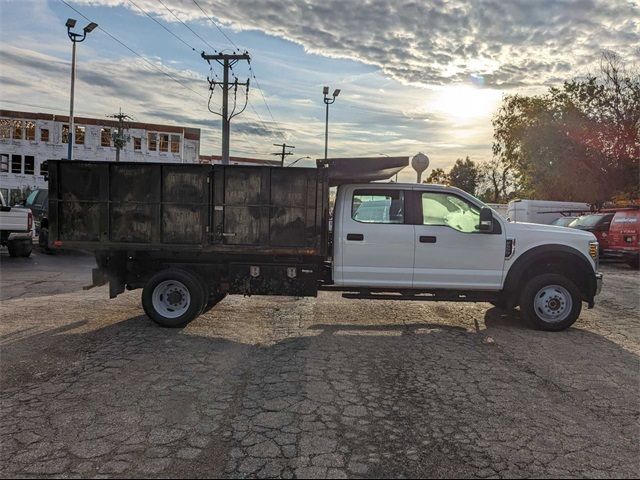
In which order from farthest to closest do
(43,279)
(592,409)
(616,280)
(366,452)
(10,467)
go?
(616,280), (43,279), (592,409), (366,452), (10,467)

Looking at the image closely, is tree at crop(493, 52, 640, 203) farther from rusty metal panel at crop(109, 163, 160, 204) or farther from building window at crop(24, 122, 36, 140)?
building window at crop(24, 122, 36, 140)

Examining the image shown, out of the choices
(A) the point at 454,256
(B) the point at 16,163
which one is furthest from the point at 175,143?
(A) the point at 454,256

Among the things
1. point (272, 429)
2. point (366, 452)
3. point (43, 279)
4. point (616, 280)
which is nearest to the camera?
point (366, 452)

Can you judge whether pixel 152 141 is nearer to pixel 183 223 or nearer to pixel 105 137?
pixel 105 137

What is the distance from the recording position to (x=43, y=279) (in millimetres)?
11312

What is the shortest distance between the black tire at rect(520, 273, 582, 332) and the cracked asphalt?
7.2 inches

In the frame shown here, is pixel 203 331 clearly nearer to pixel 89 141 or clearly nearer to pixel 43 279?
pixel 43 279

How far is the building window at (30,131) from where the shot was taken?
45344mm

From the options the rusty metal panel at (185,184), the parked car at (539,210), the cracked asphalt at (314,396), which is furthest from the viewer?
the parked car at (539,210)

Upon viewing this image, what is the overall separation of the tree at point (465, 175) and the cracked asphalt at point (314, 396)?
227 ft

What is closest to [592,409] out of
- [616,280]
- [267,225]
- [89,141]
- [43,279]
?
[267,225]

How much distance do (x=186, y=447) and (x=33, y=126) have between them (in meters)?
50.2

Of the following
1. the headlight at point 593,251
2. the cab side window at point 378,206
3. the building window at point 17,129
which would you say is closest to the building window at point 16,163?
the building window at point 17,129

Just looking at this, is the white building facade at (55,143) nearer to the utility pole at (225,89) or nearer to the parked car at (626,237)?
the utility pole at (225,89)
